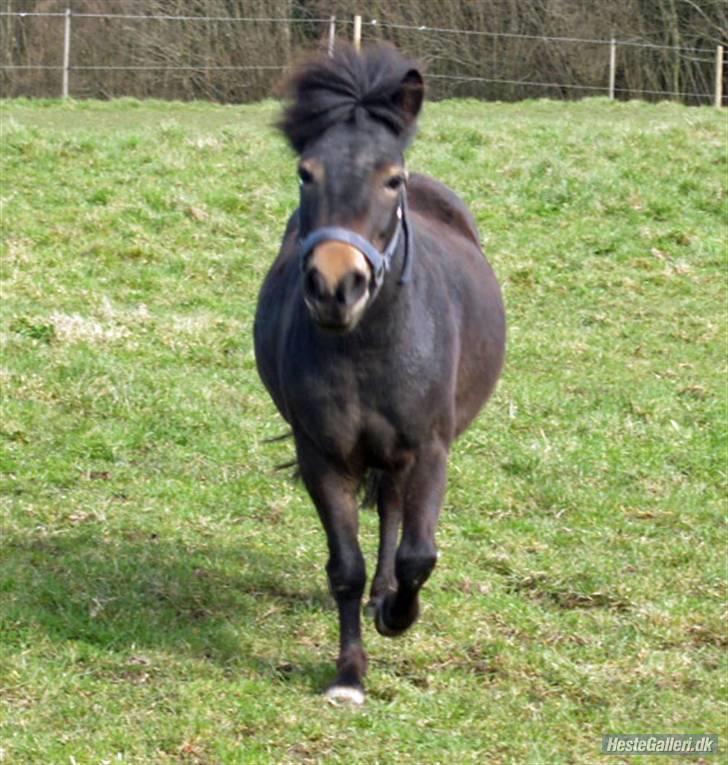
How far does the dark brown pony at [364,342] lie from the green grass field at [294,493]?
1.38ft

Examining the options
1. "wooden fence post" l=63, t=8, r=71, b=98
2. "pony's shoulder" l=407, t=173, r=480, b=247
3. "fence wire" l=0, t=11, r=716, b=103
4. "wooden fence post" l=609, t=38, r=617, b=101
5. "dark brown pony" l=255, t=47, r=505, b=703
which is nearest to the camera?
"dark brown pony" l=255, t=47, r=505, b=703

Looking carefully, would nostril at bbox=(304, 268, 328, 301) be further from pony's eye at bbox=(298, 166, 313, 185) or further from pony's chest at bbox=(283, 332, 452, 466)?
pony's chest at bbox=(283, 332, 452, 466)

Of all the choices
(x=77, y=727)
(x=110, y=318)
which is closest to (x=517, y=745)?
(x=77, y=727)

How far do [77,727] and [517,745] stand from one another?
56.6 inches

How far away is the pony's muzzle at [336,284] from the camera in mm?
4406

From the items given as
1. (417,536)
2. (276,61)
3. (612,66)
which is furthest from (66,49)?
(417,536)

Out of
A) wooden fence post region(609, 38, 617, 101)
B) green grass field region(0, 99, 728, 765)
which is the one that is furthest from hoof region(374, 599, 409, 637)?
wooden fence post region(609, 38, 617, 101)

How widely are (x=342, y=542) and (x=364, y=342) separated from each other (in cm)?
76

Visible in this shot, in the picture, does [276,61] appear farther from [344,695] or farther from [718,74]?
[344,695]

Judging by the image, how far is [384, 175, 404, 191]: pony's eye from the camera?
188 inches

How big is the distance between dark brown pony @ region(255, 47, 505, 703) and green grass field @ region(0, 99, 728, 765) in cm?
42

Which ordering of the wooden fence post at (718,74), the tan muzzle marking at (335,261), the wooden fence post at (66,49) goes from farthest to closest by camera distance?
the wooden fence post at (718,74) < the wooden fence post at (66,49) < the tan muzzle marking at (335,261)

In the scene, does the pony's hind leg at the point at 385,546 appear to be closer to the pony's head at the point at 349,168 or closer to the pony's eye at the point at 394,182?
the pony's head at the point at 349,168

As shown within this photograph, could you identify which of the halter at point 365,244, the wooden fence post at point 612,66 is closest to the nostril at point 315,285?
the halter at point 365,244
